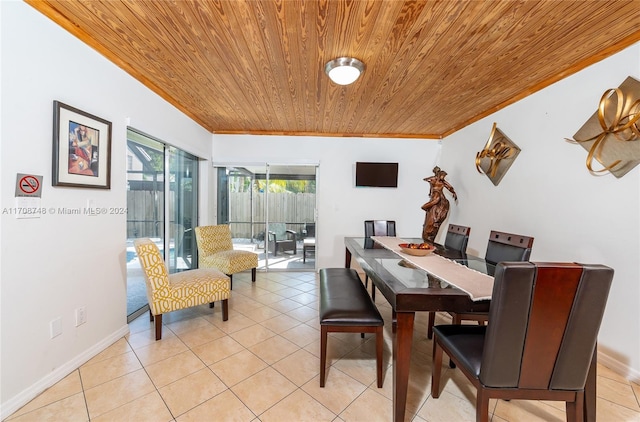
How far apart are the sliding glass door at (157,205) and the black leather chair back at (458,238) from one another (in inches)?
133

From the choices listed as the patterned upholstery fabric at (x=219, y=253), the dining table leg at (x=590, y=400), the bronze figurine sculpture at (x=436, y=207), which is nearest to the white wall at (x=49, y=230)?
the patterned upholstery fabric at (x=219, y=253)

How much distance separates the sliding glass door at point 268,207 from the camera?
169 inches

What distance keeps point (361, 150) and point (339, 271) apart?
101 inches

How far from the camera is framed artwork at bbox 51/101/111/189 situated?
5.35 ft

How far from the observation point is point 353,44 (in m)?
1.82

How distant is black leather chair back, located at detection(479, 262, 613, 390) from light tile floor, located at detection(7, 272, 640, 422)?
575mm

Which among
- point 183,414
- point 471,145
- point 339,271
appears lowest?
point 183,414

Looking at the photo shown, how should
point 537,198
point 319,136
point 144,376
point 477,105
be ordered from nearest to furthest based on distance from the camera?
point 144,376 → point 537,198 → point 477,105 → point 319,136

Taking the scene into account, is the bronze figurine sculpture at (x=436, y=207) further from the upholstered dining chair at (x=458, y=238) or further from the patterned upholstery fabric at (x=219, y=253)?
the patterned upholstery fabric at (x=219, y=253)

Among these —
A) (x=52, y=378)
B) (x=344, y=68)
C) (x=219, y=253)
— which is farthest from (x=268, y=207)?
(x=52, y=378)

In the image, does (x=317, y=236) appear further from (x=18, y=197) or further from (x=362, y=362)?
(x=18, y=197)

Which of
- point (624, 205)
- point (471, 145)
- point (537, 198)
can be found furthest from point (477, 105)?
point (624, 205)

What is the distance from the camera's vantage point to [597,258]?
197 cm

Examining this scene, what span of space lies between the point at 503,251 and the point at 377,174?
2.40 m
